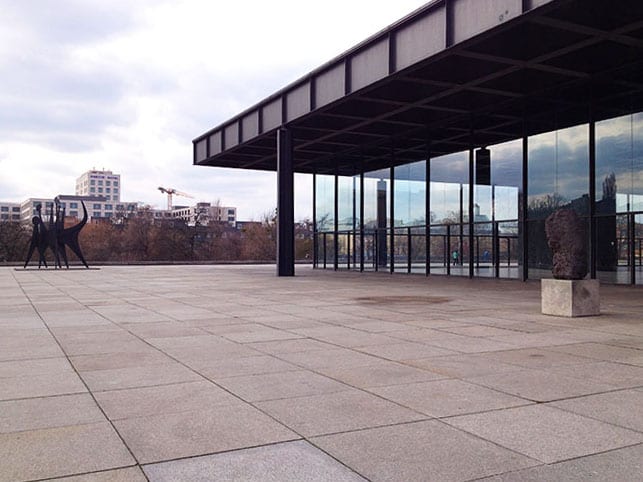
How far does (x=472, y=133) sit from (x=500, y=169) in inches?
80.0

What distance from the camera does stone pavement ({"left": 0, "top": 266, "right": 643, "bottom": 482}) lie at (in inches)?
163

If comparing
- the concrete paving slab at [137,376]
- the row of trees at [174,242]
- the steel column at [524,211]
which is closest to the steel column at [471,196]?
the steel column at [524,211]

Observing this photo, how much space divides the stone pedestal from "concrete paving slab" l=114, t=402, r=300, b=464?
862 cm

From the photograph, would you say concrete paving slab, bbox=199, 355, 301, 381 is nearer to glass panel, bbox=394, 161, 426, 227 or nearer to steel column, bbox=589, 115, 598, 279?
steel column, bbox=589, 115, 598, 279

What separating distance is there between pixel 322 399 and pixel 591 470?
2.50 meters

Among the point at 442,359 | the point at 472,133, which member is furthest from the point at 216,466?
the point at 472,133

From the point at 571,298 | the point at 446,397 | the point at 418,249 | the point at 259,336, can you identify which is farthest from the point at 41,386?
the point at 418,249

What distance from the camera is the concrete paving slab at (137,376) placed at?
254 inches

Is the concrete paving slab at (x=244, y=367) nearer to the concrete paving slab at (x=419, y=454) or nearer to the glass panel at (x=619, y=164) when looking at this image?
the concrete paving slab at (x=419, y=454)

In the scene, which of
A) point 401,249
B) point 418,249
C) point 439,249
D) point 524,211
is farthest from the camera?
point 401,249

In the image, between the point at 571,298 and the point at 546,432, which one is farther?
the point at 571,298

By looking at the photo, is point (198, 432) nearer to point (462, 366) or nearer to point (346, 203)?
point (462, 366)

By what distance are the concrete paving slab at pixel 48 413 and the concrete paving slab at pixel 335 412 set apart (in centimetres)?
151

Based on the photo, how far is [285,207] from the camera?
28.9 m
